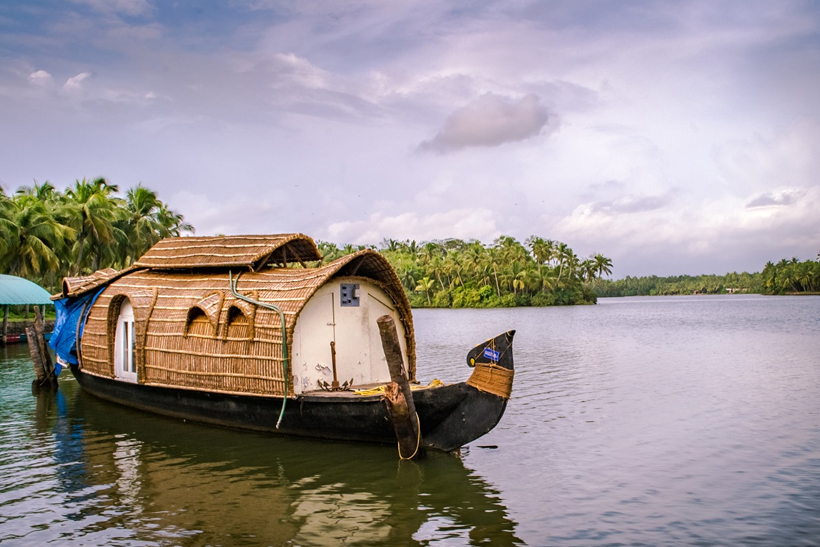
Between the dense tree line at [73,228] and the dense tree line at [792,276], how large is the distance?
7523 centimetres

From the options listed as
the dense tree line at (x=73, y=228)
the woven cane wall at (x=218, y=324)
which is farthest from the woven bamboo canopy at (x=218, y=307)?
the dense tree line at (x=73, y=228)

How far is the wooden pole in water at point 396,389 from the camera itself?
7.54 metres

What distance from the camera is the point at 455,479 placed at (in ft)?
24.9

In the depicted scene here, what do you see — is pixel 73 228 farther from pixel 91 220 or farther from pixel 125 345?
pixel 125 345

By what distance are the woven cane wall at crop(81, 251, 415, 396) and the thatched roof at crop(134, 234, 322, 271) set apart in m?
0.21

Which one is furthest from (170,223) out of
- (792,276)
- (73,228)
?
(792,276)

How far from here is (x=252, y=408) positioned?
29.9ft

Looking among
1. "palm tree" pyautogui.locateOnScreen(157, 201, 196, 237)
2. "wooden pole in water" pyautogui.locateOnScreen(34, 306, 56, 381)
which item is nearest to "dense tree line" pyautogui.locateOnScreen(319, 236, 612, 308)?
"palm tree" pyautogui.locateOnScreen(157, 201, 196, 237)

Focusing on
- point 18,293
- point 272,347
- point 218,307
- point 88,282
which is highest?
point 18,293

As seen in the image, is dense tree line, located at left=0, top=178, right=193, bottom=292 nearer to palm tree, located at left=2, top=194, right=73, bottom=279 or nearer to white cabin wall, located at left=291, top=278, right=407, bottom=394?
palm tree, located at left=2, top=194, right=73, bottom=279

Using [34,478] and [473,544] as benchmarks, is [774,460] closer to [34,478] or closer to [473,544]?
[473,544]

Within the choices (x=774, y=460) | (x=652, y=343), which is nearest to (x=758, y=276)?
(x=652, y=343)

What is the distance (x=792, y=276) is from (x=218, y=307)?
3534 inches

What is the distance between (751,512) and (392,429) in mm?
3815
